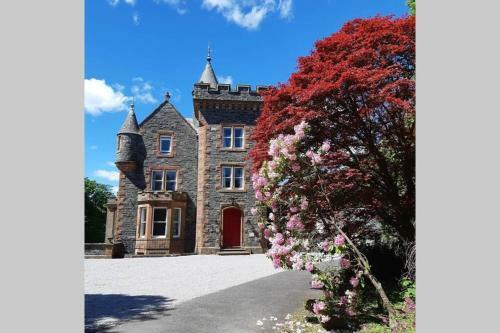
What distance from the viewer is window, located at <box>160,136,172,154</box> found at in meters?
24.2

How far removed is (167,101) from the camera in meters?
24.8

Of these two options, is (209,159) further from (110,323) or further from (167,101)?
(110,323)

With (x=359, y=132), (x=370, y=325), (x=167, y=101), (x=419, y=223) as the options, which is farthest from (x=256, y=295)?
(x=167, y=101)

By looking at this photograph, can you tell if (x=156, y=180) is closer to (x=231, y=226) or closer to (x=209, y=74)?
(x=231, y=226)

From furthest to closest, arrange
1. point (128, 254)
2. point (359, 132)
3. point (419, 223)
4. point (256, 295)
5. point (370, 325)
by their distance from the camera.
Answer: point (128, 254)
point (256, 295)
point (359, 132)
point (370, 325)
point (419, 223)

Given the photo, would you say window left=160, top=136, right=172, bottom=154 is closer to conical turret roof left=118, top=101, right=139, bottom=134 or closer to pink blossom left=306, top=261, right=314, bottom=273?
conical turret roof left=118, top=101, right=139, bottom=134

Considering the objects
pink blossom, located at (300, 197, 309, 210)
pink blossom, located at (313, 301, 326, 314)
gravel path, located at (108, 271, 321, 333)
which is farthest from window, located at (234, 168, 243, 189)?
pink blossom, located at (313, 301, 326, 314)

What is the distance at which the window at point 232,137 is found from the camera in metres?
23.0

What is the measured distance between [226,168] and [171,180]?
156 inches

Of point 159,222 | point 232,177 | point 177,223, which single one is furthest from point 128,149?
point 232,177

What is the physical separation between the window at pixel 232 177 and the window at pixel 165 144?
433 centimetres

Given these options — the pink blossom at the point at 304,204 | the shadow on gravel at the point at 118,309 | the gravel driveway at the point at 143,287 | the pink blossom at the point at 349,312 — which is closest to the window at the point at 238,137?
the gravel driveway at the point at 143,287

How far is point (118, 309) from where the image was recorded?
7418 millimetres

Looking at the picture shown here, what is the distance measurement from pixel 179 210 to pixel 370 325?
17842mm
